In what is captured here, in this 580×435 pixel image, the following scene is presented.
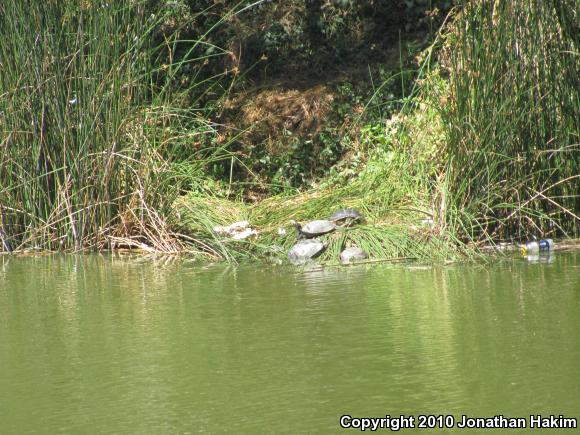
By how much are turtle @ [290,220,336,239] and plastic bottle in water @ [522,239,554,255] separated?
3.63 ft

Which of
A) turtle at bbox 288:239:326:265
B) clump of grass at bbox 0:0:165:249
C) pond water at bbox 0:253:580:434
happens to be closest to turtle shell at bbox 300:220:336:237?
turtle at bbox 288:239:326:265

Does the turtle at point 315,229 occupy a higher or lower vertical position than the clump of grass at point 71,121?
lower

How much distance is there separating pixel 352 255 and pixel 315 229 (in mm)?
371

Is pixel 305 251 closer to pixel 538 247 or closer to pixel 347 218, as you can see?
pixel 347 218

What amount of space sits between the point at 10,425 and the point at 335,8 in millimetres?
7593

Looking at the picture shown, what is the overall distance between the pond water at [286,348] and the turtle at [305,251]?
45cm

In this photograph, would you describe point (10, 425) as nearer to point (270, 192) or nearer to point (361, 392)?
point (361, 392)

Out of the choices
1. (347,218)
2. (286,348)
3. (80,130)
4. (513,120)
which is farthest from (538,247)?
(80,130)

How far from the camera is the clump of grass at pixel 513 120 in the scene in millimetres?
5207

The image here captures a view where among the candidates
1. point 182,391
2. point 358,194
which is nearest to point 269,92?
point 358,194

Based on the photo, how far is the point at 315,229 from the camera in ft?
18.6

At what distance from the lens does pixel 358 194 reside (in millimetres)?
6512

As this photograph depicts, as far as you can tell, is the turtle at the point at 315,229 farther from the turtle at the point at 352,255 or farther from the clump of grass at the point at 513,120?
the clump of grass at the point at 513,120

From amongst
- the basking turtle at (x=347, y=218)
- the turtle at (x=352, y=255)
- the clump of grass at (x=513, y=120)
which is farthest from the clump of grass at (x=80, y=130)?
the clump of grass at (x=513, y=120)
